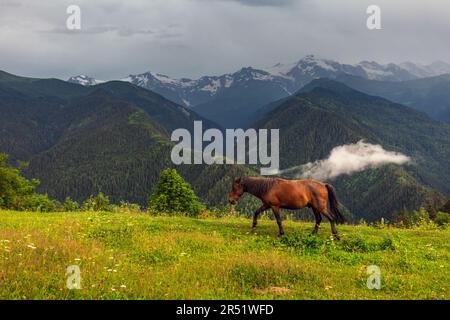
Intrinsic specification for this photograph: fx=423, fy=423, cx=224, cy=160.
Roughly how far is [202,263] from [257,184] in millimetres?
6998

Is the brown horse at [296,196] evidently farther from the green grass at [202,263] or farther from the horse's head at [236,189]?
the green grass at [202,263]

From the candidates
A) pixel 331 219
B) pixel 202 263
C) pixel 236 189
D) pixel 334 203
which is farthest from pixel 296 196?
Answer: pixel 202 263

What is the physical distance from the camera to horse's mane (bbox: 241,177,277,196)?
1973 centimetres

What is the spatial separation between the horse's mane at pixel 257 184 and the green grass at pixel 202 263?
2031 mm

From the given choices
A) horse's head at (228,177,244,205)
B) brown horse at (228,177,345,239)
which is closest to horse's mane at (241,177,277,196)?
brown horse at (228,177,345,239)

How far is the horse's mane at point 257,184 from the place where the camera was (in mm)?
19734

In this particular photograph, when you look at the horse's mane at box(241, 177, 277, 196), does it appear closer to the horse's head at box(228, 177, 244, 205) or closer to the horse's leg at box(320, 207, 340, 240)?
the horse's head at box(228, 177, 244, 205)

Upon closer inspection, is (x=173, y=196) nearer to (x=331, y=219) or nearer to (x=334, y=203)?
(x=334, y=203)

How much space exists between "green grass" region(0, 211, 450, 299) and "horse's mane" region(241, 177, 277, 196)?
6.66ft

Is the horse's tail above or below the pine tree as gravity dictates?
above
